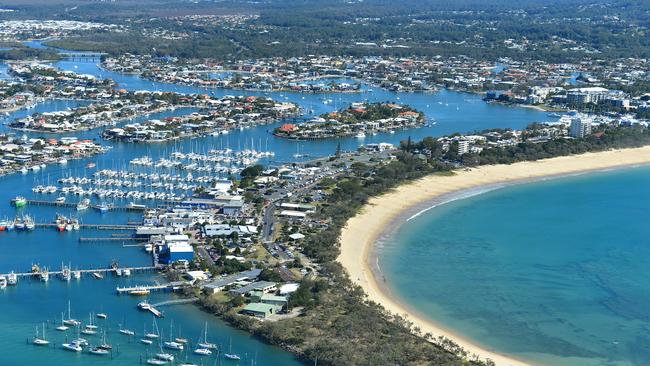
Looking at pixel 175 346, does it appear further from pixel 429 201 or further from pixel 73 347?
pixel 429 201

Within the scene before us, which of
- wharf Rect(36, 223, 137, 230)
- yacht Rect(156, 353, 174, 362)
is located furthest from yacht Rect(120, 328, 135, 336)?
wharf Rect(36, 223, 137, 230)

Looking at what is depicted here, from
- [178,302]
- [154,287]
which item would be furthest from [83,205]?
[178,302]

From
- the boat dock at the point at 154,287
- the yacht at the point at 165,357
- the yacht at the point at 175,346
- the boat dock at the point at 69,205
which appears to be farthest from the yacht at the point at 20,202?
the yacht at the point at 165,357

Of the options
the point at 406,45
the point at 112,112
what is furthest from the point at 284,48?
the point at 112,112

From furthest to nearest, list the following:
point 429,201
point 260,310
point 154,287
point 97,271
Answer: point 429,201 < point 97,271 < point 154,287 < point 260,310

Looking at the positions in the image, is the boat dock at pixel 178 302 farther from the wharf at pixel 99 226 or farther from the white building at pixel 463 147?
the white building at pixel 463 147

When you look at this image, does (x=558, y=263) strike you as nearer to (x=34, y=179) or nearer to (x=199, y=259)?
(x=199, y=259)
